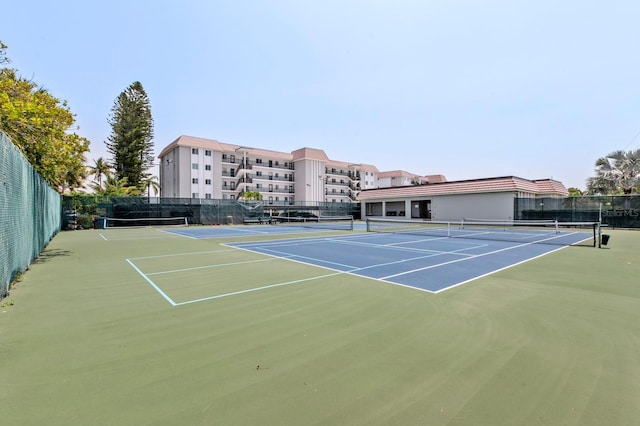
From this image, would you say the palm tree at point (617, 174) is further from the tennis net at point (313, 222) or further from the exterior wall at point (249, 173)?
the exterior wall at point (249, 173)

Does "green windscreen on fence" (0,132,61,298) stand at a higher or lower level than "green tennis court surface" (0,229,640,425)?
higher

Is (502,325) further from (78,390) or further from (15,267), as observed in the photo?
(15,267)

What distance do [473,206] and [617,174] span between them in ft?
45.6

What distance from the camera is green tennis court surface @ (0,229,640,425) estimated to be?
249 cm

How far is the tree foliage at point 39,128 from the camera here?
859cm

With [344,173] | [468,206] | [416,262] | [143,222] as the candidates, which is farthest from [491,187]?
[344,173]

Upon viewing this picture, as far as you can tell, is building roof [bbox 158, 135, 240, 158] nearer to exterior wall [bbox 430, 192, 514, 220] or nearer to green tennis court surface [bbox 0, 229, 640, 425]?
exterior wall [bbox 430, 192, 514, 220]

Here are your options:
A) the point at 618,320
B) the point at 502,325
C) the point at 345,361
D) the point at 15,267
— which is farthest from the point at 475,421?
the point at 15,267

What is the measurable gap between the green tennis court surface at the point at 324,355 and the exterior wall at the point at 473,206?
28.3 m

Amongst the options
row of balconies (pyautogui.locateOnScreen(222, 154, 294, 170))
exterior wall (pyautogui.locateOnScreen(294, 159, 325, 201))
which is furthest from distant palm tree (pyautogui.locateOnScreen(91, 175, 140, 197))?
exterior wall (pyautogui.locateOnScreen(294, 159, 325, 201))

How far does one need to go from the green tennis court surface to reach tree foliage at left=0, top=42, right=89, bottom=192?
530 cm

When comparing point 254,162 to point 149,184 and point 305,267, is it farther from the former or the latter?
point 305,267

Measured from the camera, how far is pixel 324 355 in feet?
11.3

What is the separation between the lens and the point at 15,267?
265 inches
